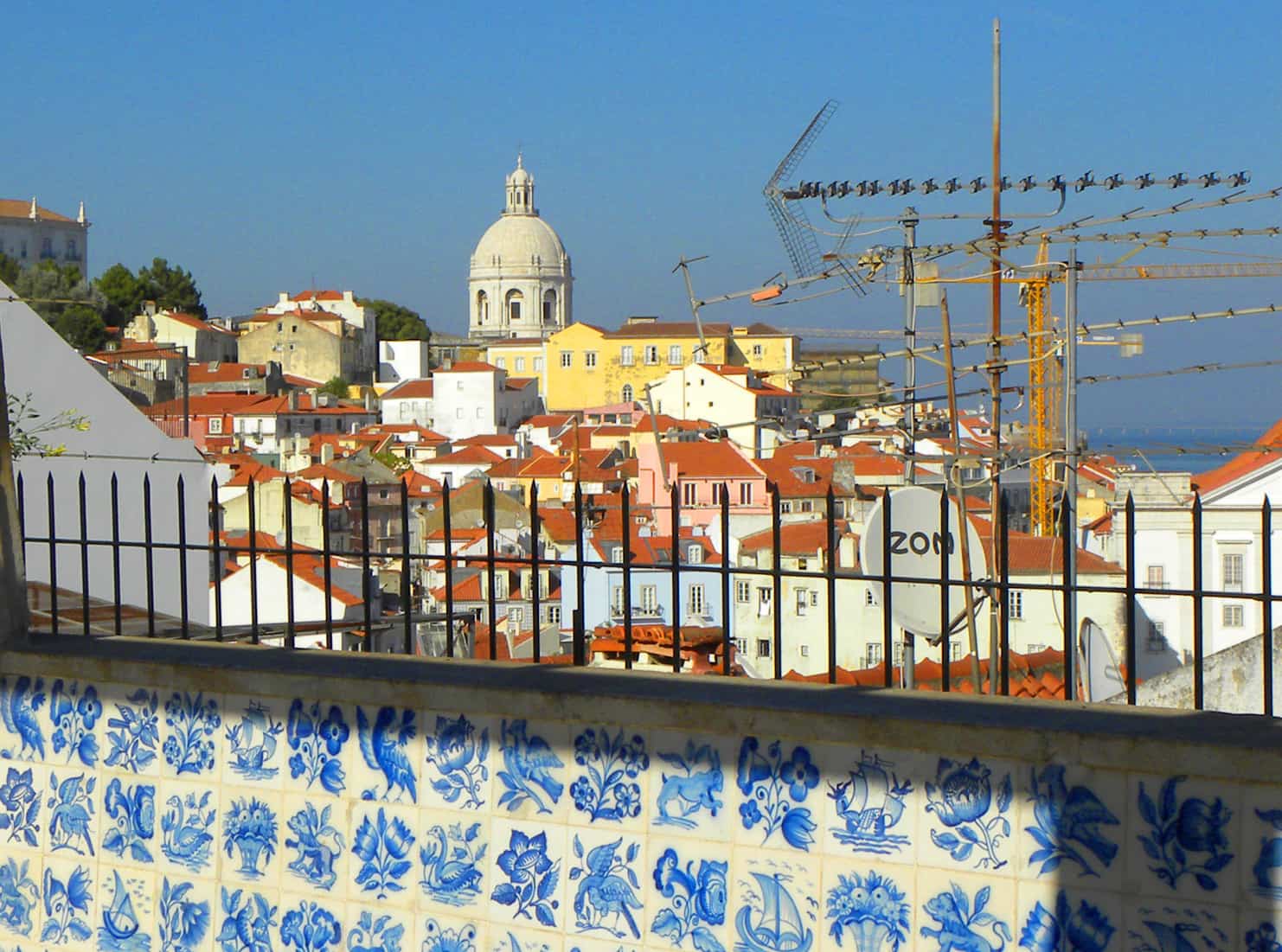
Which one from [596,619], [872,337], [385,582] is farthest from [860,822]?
[385,582]

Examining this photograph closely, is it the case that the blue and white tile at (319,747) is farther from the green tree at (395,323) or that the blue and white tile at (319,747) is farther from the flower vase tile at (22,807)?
the green tree at (395,323)

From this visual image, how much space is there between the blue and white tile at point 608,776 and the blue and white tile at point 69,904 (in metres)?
1.28

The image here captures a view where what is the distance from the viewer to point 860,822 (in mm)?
2959

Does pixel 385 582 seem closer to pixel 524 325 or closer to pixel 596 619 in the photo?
pixel 596 619

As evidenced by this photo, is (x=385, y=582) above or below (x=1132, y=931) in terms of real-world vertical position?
below

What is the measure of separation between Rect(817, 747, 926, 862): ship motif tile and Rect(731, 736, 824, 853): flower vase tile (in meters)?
0.02

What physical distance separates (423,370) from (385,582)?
3188 inches

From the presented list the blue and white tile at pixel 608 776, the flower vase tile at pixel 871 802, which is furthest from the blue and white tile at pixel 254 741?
the flower vase tile at pixel 871 802

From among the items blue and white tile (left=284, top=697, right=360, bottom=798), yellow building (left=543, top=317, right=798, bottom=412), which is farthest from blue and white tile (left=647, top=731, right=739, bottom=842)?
yellow building (left=543, top=317, right=798, bottom=412)

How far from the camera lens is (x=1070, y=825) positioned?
2783mm

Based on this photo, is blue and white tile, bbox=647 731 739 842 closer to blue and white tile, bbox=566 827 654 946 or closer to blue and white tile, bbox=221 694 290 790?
blue and white tile, bbox=566 827 654 946

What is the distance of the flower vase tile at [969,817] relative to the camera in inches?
112

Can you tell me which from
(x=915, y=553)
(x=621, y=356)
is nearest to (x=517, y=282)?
(x=621, y=356)

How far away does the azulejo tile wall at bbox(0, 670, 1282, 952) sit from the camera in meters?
2.75
